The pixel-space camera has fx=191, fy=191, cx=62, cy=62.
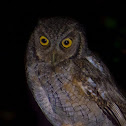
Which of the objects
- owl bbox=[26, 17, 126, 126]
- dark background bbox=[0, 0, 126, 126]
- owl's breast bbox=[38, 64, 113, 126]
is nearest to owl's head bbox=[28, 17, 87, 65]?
owl bbox=[26, 17, 126, 126]

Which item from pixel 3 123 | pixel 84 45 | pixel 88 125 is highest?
pixel 3 123

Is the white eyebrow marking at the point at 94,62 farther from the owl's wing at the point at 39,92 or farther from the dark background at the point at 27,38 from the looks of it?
the owl's wing at the point at 39,92

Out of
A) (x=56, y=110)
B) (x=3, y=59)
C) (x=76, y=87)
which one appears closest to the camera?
(x=76, y=87)

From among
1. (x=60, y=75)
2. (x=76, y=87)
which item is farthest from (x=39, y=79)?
(x=76, y=87)

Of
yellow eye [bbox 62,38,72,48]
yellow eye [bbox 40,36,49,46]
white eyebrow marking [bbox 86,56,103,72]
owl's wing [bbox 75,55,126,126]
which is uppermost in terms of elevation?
yellow eye [bbox 40,36,49,46]

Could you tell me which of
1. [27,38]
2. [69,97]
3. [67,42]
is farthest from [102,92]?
[27,38]

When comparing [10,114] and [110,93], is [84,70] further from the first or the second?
[10,114]

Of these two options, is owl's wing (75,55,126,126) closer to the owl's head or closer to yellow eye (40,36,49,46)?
the owl's head

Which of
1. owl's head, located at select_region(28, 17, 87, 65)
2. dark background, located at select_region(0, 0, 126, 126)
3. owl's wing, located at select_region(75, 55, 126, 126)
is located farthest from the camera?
dark background, located at select_region(0, 0, 126, 126)
